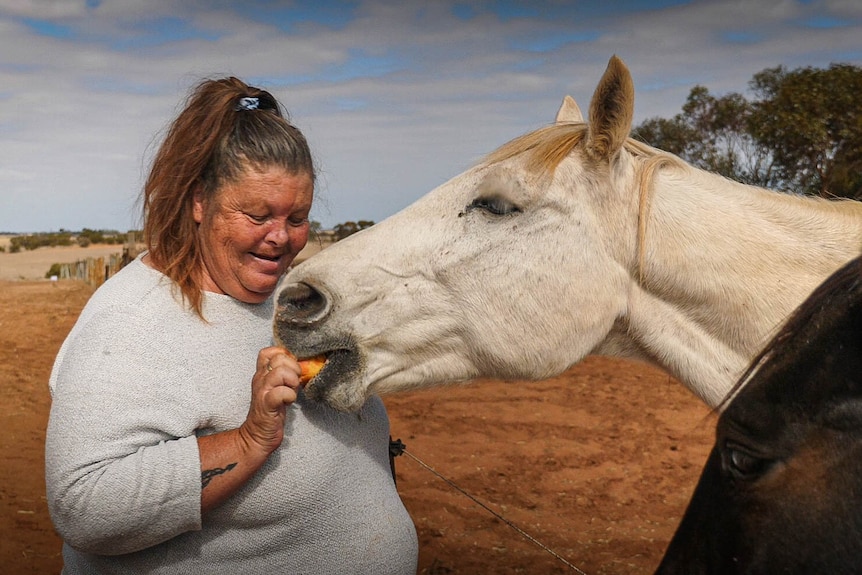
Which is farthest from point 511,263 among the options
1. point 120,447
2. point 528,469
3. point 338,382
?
point 528,469

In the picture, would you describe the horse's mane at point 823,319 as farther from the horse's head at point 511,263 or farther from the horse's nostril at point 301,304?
the horse's nostril at point 301,304

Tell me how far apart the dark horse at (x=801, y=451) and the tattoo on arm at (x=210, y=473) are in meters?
1.26

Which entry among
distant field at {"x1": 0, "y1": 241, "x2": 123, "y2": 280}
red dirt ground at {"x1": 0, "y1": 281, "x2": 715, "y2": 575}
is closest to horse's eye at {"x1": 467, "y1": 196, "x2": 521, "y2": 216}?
red dirt ground at {"x1": 0, "y1": 281, "x2": 715, "y2": 575}

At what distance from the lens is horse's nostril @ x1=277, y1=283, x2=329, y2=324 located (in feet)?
7.38

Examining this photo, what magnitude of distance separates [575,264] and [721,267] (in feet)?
1.63

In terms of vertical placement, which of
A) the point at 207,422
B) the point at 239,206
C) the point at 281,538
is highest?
the point at 239,206

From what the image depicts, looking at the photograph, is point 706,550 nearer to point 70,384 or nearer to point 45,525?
point 70,384

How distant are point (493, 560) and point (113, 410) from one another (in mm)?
3635

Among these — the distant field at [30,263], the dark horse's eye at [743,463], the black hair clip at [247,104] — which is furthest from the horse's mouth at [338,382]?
the distant field at [30,263]

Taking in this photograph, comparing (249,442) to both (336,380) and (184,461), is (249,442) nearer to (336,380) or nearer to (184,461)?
(184,461)

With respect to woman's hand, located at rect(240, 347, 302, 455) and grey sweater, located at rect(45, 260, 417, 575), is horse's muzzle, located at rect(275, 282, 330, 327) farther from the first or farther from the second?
woman's hand, located at rect(240, 347, 302, 455)

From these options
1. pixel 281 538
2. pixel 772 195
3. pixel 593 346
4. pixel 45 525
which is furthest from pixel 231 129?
pixel 45 525

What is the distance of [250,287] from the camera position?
2.30m

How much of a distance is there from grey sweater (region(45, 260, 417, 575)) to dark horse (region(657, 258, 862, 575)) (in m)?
1.23
